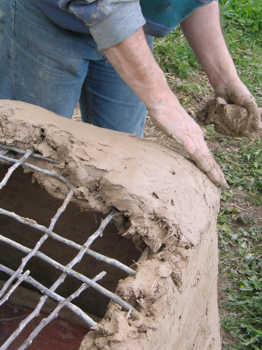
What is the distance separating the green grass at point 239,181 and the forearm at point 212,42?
1.21 metres

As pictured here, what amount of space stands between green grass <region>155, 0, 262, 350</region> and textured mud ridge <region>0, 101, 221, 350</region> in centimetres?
A: 79

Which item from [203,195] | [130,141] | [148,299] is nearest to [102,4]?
[130,141]

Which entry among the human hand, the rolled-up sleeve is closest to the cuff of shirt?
the rolled-up sleeve

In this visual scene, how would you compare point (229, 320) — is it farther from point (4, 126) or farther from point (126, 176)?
point (4, 126)

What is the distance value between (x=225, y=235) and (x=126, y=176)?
5.49ft

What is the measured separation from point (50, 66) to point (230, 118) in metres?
0.70

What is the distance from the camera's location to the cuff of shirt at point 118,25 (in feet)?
4.29

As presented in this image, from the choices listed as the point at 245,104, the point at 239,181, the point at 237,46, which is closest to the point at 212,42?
the point at 245,104

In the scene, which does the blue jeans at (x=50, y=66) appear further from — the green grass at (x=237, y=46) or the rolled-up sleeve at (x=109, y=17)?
the green grass at (x=237, y=46)

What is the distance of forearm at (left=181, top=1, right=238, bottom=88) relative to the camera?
180 centimetres

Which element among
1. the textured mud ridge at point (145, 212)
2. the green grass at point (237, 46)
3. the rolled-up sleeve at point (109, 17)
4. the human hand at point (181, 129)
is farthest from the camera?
the green grass at point (237, 46)

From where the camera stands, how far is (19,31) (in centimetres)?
168

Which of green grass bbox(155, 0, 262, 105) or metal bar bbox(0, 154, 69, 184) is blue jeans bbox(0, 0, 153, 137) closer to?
metal bar bbox(0, 154, 69, 184)

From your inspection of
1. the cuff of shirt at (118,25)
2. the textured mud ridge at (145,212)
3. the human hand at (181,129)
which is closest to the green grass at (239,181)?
the textured mud ridge at (145,212)
